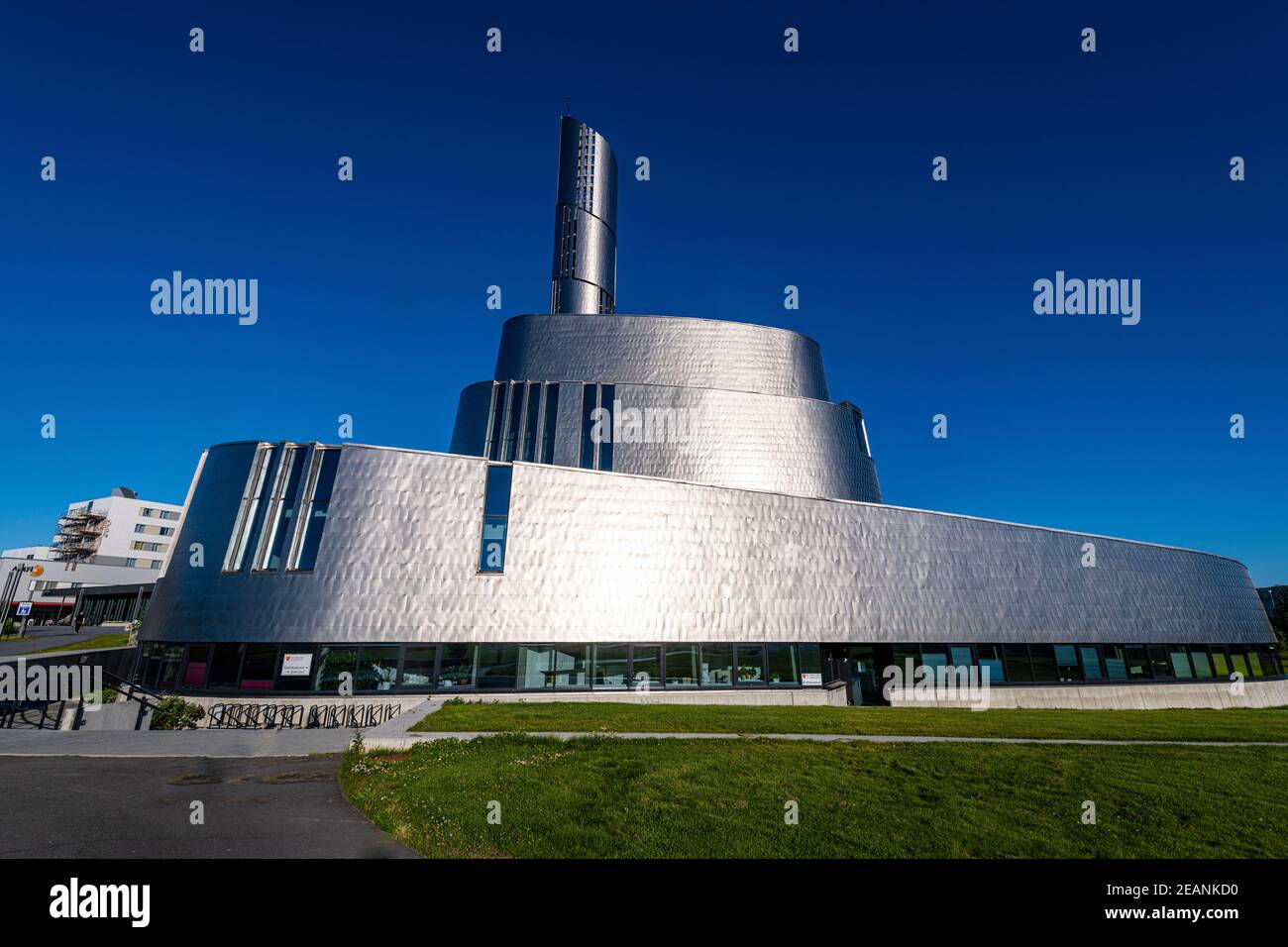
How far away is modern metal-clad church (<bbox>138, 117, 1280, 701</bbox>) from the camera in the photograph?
1130 inches

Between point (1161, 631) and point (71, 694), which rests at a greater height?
point (1161, 631)

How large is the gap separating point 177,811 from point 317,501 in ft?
69.2

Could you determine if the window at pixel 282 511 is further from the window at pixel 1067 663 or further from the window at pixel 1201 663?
the window at pixel 1201 663

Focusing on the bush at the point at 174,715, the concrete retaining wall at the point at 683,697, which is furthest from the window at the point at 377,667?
the bush at the point at 174,715

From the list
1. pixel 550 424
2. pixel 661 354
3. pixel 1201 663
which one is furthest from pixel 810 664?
pixel 661 354

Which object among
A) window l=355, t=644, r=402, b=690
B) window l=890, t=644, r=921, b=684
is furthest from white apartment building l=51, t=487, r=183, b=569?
window l=890, t=644, r=921, b=684

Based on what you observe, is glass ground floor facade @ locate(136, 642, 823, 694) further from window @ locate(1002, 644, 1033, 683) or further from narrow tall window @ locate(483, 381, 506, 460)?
narrow tall window @ locate(483, 381, 506, 460)

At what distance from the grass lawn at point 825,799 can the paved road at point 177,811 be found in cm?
77
